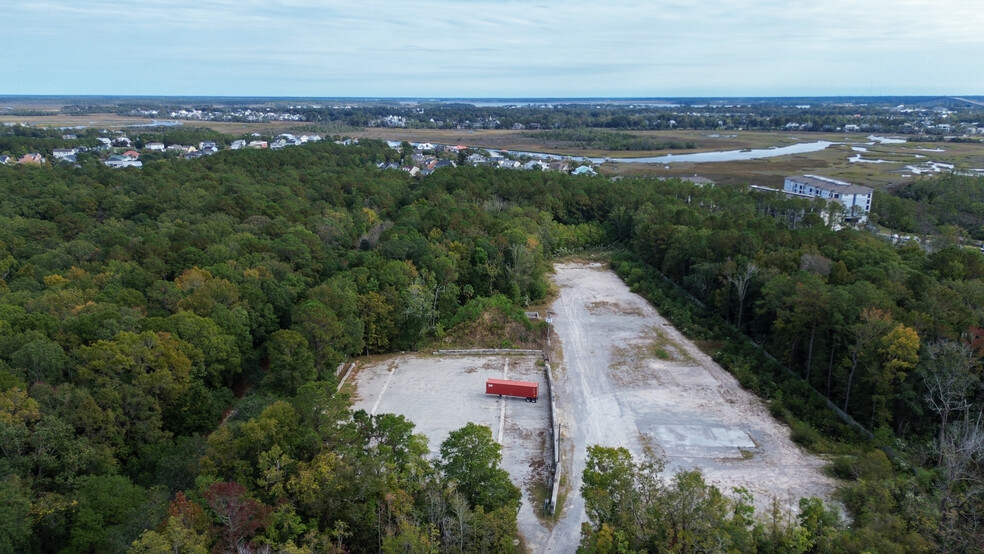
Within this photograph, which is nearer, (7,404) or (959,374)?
(7,404)

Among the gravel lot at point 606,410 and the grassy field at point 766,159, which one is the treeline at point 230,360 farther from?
the grassy field at point 766,159

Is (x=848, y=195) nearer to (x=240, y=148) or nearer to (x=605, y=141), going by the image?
(x=605, y=141)

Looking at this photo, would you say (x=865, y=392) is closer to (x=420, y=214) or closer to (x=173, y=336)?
(x=173, y=336)

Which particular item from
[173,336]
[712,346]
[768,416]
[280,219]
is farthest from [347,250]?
[768,416]

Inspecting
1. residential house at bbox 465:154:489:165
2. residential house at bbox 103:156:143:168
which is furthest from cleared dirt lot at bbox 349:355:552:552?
residential house at bbox 103:156:143:168

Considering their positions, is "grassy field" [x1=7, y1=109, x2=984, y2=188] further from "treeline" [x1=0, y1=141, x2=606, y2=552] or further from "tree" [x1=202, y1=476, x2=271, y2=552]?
"tree" [x1=202, y1=476, x2=271, y2=552]

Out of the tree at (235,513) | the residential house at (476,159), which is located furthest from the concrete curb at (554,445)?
the residential house at (476,159)
